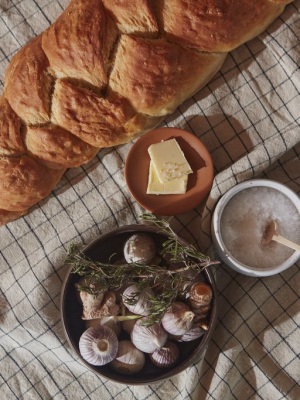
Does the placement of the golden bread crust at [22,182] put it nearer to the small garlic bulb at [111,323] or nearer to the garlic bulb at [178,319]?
the small garlic bulb at [111,323]

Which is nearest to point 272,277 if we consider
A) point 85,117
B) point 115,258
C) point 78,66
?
point 115,258

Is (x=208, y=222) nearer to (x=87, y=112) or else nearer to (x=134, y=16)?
(x=87, y=112)

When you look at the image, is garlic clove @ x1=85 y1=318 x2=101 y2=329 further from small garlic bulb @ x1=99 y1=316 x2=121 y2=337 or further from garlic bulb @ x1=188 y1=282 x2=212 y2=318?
garlic bulb @ x1=188 y1=282 x2=212 y2=318

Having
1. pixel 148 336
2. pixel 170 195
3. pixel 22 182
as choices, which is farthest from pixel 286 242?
pixel 22 182

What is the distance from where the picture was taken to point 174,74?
1563 mm

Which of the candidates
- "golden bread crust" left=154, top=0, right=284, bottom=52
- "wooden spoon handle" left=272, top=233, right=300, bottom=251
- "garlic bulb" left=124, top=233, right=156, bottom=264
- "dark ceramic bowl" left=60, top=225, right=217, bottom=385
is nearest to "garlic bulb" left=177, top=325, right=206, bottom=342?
"dark ceramic bowl" left=60, top=225, right=217, bottom=385

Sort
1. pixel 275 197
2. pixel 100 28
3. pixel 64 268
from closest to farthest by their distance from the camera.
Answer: pixel 100 28 < pixel 275 197 < pixel 64 268

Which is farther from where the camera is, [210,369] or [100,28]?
[210,369]

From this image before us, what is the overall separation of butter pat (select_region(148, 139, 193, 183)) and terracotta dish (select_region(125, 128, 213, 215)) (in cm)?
6

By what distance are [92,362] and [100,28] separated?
1.03 metres

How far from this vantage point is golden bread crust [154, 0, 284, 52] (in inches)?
60.3

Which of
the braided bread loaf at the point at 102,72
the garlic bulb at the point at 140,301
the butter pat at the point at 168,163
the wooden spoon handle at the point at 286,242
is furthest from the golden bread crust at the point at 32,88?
the wooden spoon handle at the point at 286,242

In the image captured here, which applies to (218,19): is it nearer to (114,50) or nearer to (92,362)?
(114,50)

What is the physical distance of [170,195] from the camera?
66.4 inches
